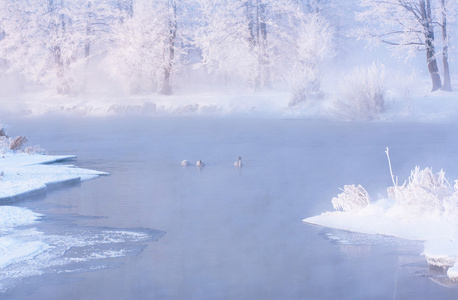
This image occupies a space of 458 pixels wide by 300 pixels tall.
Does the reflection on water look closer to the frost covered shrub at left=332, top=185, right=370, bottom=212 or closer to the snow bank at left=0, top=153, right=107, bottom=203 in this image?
the snow bank at left=0, top=153, right=107, bottom=203

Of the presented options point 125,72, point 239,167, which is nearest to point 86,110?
point 125,72

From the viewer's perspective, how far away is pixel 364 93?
1316 inches

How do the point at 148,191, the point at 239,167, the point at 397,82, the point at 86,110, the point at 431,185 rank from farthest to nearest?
the point at 86,110 → the point at 397,82 → the point at 239,167 → the point at 148,191 → the point at 431,185

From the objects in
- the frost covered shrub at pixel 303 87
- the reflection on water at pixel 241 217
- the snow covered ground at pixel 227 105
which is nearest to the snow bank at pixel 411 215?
the reflection on water at pixel 241 217

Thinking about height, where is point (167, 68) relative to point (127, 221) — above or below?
above

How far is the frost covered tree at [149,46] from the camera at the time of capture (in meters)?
47.2

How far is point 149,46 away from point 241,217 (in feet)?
121

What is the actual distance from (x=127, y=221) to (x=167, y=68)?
36.1 m

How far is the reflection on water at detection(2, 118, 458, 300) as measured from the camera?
8398 millimetres

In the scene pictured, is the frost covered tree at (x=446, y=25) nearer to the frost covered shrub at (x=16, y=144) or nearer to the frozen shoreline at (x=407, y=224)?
the frost covered shrub at (x=16, y=144)

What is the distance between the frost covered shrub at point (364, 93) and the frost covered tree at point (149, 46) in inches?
629

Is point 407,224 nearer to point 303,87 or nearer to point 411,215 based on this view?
point 411,215

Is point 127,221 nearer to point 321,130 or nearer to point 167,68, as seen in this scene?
point 321,130

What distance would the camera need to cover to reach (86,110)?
46188 millimetres
